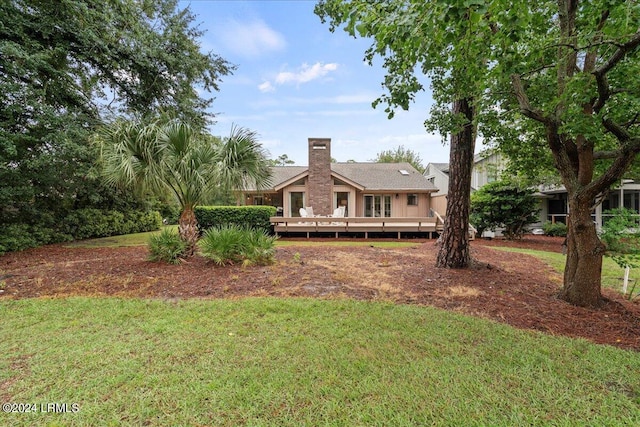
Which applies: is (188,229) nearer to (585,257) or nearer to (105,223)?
(585,257)

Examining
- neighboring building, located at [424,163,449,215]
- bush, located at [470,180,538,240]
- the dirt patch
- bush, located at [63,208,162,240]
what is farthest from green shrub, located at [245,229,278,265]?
neighboring building, located at [424,163,449,215]

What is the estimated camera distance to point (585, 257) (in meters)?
4.49

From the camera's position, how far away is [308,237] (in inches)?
549

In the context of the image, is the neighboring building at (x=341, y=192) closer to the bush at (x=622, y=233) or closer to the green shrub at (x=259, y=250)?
the green shrub at (x=259, y=250)

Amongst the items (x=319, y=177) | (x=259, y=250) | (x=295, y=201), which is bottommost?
(x=259, y=250)

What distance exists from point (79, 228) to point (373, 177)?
17.4 meters

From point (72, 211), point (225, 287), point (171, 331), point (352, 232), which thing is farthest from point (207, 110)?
point (171, 331)

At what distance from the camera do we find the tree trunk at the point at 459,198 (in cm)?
649

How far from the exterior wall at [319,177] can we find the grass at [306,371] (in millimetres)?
13756

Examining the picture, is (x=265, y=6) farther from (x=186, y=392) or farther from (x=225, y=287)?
(x=186, y=392)

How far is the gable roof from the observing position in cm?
1834

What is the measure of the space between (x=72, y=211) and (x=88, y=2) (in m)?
8.07

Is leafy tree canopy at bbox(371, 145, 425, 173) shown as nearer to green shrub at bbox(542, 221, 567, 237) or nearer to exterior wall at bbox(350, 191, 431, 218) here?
exterior wall at bbox(350, 191, 431, 218)

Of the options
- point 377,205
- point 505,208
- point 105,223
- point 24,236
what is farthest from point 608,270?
point 105,223
